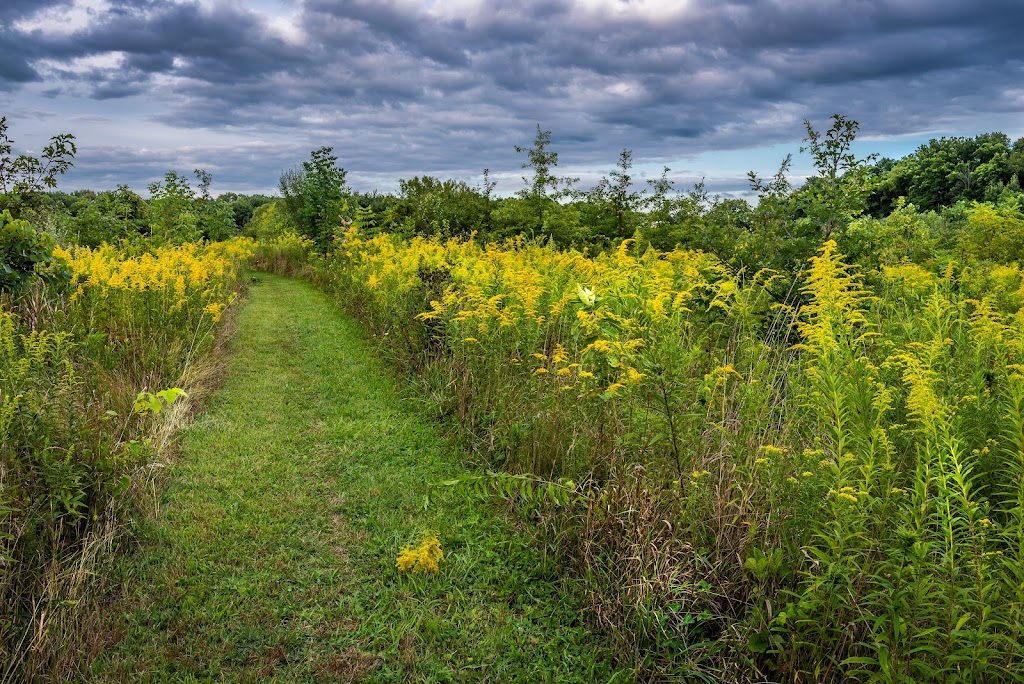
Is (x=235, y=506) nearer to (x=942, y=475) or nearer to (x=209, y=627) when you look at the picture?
(x=209, y=627)

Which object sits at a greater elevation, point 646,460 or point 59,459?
point 646,460

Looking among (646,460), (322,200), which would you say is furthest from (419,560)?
(322,200)

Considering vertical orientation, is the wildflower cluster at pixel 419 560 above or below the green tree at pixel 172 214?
below

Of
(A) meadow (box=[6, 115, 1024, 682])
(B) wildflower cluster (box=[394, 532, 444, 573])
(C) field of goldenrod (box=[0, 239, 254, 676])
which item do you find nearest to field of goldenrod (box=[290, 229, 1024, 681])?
(A) meadow (box=[6, 115, 1024, 682])

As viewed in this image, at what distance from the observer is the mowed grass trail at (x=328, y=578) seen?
3.20 meters

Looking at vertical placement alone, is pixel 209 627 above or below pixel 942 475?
below

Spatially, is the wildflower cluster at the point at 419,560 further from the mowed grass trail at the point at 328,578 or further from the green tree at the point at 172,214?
the green tree at the point at 172,214

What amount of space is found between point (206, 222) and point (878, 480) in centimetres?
2364

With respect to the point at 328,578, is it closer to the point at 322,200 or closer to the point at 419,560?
the point at 419,560

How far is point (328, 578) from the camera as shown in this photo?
3.91 m

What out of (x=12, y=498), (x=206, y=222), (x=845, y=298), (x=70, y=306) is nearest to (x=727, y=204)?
(x=845, y=298)

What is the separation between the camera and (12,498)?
3273mm

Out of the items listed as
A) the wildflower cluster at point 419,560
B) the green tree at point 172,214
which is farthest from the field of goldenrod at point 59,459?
the green tree at point 172,214

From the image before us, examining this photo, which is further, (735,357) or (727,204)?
(727,204)
